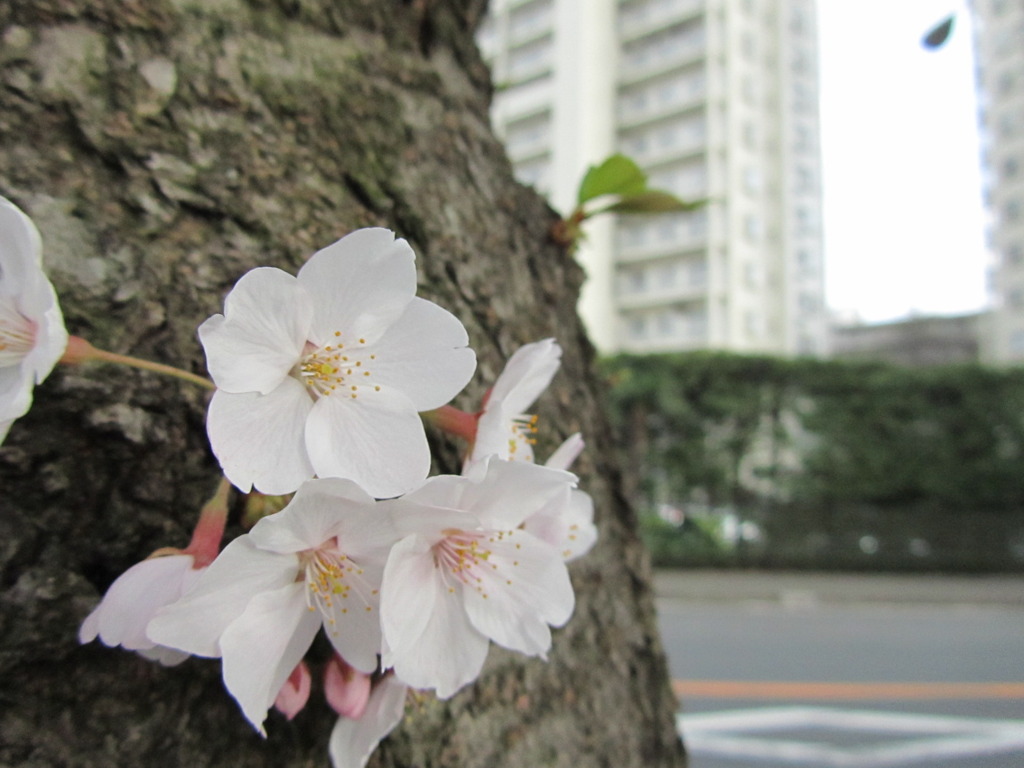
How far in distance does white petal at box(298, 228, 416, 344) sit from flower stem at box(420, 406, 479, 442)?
0.44 ft

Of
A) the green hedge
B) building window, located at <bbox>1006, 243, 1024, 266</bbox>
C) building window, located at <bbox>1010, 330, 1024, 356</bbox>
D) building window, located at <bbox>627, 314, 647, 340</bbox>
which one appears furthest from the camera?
building window, located at <bbox>1006, 243, 1024, 266</bbox>

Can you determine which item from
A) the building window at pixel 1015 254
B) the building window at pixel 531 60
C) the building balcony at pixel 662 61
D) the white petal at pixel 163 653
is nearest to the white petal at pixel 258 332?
the white petal at pixel 163 653

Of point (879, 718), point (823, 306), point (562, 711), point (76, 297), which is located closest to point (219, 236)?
point (76, 297)

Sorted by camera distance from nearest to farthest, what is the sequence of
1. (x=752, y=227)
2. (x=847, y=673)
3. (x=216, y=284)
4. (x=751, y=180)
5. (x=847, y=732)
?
(x=216, y=284)
(x=847, y=732)
(x=847, y=673)
(x=752, y=227)
(x=751, y=180)

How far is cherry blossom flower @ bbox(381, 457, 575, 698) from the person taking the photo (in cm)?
59

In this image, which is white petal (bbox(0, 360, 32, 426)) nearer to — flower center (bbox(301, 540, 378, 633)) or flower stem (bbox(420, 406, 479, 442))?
flower center (bbox(301, 540, 378, 633))

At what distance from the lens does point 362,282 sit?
63 cm

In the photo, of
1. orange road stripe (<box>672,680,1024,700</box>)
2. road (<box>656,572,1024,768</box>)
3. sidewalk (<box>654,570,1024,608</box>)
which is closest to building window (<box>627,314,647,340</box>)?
sidewalk (<box>654,570,1024,608</box>)

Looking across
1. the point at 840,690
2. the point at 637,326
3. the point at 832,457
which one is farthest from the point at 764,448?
the point at 637,326

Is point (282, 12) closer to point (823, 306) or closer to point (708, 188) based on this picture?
point (708, 188)

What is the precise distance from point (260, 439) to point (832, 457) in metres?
13.1

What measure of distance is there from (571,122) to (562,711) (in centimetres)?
3160

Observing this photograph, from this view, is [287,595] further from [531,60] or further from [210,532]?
[531,60]

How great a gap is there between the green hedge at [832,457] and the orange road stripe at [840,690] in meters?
5.97
